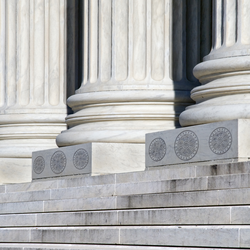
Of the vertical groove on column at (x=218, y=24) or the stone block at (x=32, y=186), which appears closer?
the vertical groove on column at (x=218, y=24)

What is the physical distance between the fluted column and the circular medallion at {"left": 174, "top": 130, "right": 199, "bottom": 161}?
14.0 feet

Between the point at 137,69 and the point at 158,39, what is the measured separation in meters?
1.66

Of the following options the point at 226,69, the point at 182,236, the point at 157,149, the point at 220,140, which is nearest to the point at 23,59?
the point at 157,149

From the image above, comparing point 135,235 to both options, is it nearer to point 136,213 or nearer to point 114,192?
point 136,213

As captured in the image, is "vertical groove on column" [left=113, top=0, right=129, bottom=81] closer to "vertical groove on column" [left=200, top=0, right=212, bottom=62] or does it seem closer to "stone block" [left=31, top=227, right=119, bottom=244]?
"vertical groove on column" [left=200, top=0, right=212, bottom=62]

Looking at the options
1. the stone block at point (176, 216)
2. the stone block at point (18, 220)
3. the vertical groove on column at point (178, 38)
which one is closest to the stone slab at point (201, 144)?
the stone block at point (176, 216)

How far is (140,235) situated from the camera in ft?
64.6

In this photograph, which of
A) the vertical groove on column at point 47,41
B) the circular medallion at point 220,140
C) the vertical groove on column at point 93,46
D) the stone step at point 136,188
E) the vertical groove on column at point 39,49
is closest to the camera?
the stone step at point 136,188

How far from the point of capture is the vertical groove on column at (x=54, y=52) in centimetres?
4006

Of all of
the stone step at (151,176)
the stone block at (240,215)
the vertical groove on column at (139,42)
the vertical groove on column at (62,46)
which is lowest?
the stone block at (240,215)

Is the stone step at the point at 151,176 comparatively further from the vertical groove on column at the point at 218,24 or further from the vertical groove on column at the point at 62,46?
the vertical groove on column at the point at 62,46

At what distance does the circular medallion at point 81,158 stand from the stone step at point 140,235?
20.9 feet

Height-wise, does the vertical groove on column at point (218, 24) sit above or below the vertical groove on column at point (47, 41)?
below

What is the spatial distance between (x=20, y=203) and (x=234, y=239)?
41.5ft
